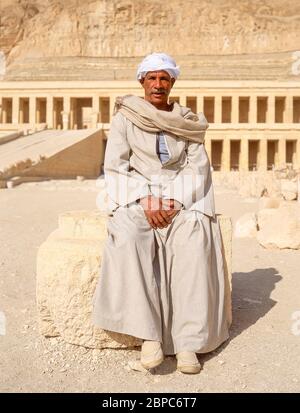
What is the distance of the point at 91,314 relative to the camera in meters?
3.46

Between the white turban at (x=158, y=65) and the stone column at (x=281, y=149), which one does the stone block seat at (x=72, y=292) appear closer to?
the white turban at (x=158, y=65)

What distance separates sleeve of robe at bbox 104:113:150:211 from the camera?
353 cm

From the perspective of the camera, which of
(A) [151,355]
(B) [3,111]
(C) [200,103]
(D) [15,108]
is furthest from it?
(B) [3,111]

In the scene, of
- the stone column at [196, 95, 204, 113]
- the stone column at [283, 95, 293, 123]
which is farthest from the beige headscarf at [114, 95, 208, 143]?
the stone column at [283, 95, 293, 123]

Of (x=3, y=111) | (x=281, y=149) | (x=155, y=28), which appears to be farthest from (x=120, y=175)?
(x=155, y=28)

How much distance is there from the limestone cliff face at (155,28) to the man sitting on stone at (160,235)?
1703 inches

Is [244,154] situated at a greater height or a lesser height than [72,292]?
lesser

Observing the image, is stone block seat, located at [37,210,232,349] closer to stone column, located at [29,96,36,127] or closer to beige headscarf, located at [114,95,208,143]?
beige headscarf, located at [114,95,208,143]

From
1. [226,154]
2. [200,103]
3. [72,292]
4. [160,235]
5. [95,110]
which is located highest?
[200,103]

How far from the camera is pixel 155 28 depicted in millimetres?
45844

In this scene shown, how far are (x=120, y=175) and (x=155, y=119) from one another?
0.49 m

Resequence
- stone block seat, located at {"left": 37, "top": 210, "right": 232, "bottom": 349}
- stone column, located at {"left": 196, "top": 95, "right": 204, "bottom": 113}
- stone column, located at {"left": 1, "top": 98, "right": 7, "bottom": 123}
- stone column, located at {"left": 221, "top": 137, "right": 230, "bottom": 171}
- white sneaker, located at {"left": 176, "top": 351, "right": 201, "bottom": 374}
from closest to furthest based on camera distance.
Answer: white sneaker, located at {"left": 176, "top": 351, "right": 201, "bottom": 374} < stone block seat, located at {"left": 37, "top": 210, "right": 232, "bottom": 349} < stone column, located at {"left": 221, "top": 137, "right": 230, "bottom": 171} < stone column, located at {"left": 196, "top": 95, "right": 204, "bottom": 113} < stone column, located at {"left": 1, "top": 98, "right": 7, "bottom": 123}

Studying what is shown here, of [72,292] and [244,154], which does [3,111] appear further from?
[72,292]
